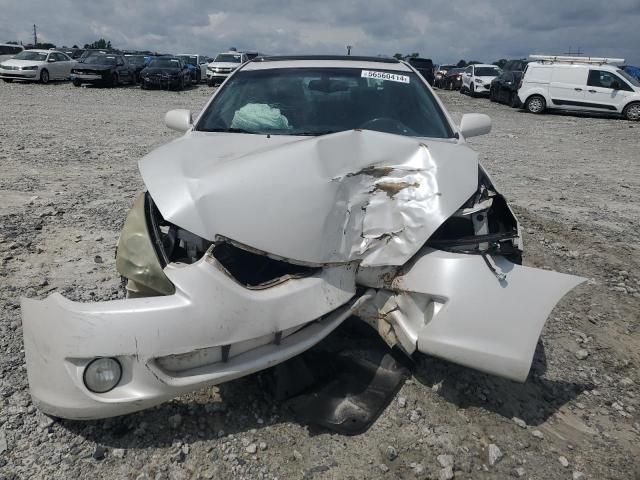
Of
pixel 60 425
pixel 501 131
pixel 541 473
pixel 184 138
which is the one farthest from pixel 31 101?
pixel 541 473

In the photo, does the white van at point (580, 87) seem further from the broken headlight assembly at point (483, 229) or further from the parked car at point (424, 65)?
the broken headlight assembly at point (483, 229)

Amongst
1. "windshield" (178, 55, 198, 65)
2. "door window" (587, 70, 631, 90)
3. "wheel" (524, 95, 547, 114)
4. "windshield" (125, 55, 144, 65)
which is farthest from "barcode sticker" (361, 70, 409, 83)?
"windshield" (178, 55, 198, 65)

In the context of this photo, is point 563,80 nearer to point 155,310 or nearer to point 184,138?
point 184,138

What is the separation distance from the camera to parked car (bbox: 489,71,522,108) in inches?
759

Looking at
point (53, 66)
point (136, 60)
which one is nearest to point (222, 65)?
point (136, 60)

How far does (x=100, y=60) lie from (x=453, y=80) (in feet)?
57.4

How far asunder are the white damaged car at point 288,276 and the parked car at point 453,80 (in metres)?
26.8

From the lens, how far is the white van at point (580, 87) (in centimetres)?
1666

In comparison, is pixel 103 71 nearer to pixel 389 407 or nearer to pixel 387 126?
pixel 387 126

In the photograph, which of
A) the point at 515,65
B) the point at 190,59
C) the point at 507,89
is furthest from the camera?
the point at 190,59

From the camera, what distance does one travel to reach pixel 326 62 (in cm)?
412

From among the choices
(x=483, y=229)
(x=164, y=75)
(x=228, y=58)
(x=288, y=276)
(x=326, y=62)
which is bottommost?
(x=288, y=276)

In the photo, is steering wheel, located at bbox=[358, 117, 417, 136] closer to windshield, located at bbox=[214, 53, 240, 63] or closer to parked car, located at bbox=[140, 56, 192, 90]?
parked car, located at bbox=[140, 56, 192, 90]

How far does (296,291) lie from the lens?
2.23 m
